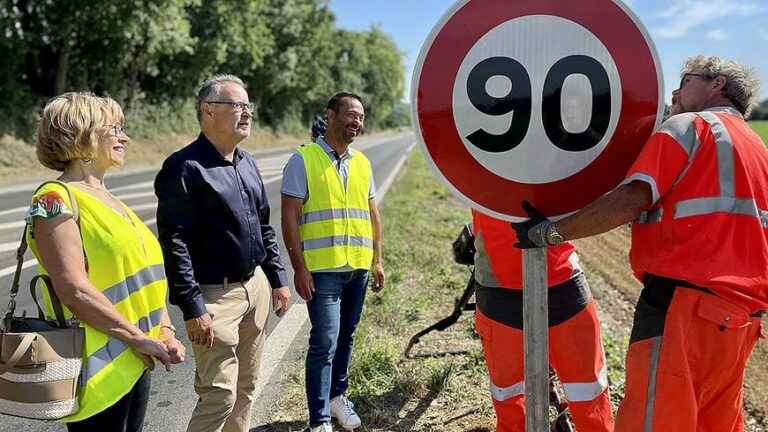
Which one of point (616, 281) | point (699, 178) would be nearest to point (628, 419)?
point (699, 178)

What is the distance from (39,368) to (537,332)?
1.55 meters

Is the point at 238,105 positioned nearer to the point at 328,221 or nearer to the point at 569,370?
the point at 328,221

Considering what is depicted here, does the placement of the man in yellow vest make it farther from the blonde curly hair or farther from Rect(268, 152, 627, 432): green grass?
the blonde curly hair

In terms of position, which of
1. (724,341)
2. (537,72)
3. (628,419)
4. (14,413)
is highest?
(537,72)

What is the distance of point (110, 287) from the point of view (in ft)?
6.26

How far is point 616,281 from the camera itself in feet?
22.9

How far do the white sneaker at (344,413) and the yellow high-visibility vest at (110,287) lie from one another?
1400 millimetres

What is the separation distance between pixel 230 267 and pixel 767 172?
6.97ft

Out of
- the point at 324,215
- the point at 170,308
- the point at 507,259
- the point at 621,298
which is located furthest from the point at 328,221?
the point at 621,298

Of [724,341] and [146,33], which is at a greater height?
[146,33]

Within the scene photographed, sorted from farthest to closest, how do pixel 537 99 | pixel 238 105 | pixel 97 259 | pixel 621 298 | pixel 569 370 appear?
pixel 621 298
pixel 238 105
pixel 569 370
pixel 97 259
pixel 537 99

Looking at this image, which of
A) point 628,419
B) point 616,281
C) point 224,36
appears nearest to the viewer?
point 628,419

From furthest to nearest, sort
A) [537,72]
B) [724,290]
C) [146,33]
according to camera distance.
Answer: [146,33] < [724,290] < [537,72]

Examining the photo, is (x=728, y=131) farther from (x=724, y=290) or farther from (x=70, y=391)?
(x=70, y=391)
